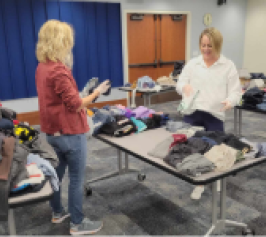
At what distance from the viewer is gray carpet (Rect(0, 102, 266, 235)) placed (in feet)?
7.43

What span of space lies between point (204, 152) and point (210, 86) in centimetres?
76

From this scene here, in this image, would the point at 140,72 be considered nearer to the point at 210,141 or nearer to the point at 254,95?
the point at 254,95

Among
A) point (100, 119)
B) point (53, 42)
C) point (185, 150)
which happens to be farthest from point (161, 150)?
point (53, 42)

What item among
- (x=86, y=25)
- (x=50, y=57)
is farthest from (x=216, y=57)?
(x=86, y=25)

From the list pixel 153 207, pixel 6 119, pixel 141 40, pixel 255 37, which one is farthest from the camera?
pixel 255 37

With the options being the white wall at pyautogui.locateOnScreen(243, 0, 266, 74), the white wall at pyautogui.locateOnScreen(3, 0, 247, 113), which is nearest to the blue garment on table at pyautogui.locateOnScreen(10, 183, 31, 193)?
the white wall at pyautogui.locateOnScreen(3, 0, 247, 113)

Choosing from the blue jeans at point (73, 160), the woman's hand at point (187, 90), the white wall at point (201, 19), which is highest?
the white wall at point (201, 19)

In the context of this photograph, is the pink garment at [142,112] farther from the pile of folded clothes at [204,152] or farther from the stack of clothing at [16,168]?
the stack of clothing at [16,168]

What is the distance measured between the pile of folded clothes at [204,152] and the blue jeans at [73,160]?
0.47 m

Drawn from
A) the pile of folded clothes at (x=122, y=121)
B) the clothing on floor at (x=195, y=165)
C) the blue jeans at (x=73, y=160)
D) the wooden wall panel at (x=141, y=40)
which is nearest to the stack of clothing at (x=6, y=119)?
the blue jeans at (x=73, y=160)

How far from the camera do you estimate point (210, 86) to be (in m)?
2.40

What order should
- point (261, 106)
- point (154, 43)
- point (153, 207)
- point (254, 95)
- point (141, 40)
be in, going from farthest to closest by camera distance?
point (154, 43) < point (141, 40) < point (254, 95) < point (261, 106) < point (153, 207)

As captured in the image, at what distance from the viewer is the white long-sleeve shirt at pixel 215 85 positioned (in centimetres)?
237

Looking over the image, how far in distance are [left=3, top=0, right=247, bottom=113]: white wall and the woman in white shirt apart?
4102mm
